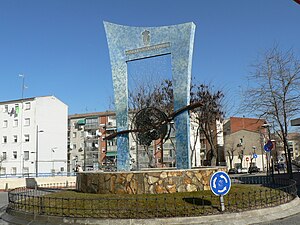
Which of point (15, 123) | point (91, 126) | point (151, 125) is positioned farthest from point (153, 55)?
point (91, 126)

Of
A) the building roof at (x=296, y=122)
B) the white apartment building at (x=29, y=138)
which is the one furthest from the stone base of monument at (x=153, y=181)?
the white apartment building at (x=29, y=138)

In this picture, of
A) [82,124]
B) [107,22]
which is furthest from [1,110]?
[107,22]

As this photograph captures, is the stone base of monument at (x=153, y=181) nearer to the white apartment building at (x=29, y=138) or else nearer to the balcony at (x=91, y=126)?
Answer: the white apartment building at (x=29, y=138)

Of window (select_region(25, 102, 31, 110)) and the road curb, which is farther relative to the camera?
window (select_region(25, 102, 31, 110))

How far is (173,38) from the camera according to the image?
1540cm

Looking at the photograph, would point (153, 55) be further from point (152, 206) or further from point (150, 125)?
point (152, 206)

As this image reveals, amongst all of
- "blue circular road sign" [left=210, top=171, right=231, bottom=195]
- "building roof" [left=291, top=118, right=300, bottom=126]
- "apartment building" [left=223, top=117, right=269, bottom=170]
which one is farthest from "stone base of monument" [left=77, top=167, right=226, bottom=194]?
"apartment building" [left=223, top=117, right=269, bottom=170]

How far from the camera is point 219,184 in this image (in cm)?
968

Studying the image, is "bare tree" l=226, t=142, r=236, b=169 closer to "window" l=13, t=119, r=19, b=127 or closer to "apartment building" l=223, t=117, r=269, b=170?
"apartment building" l=223, t=117, r=269, b=170

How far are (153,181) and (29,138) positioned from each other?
4068 centimetres

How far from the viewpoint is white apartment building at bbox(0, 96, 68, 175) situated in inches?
1925

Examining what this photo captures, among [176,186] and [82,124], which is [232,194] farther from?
[82,124]

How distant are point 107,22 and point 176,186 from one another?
9.18m

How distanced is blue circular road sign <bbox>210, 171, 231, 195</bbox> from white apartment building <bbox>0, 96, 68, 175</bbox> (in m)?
41.6
